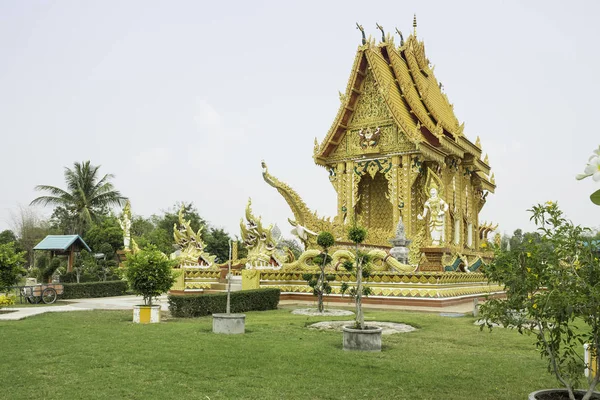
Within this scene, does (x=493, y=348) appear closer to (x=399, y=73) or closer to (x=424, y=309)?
(x=424, y=309)

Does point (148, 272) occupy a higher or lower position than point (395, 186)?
lower

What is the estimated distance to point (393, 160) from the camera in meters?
20.4

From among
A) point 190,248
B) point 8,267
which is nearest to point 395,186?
point 190,248

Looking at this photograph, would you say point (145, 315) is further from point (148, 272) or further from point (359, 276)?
point (359, 276)

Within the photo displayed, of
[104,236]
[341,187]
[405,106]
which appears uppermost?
[405,106]

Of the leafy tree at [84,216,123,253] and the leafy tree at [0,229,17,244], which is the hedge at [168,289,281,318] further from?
the leafy tree at [0,229,17,244]

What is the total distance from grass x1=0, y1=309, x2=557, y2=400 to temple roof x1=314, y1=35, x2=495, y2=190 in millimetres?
11611

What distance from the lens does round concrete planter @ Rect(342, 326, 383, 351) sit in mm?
7328

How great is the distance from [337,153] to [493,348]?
48.4 feet

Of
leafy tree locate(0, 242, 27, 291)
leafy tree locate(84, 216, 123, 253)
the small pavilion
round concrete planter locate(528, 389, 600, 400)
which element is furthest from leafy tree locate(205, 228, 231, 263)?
round concrete planter locate(528, 389, 600, 400)

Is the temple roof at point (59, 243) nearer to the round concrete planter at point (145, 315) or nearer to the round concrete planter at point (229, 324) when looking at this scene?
the round concrete planter at point (145, 315)

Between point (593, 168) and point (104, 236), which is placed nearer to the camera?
point (593, 168)

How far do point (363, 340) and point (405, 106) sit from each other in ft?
50.7

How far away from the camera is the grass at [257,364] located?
526 centimetres
